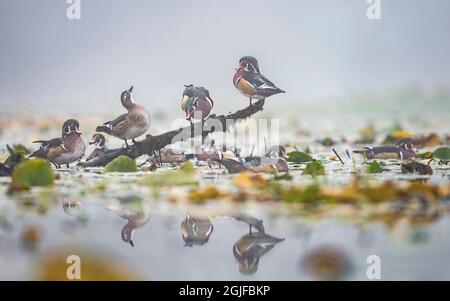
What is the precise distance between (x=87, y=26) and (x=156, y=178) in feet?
3.12

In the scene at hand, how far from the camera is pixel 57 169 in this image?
339 cm

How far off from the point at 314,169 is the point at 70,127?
1.28 m

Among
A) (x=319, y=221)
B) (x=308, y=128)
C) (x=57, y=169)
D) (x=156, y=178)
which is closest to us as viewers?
(x=319, y=221)

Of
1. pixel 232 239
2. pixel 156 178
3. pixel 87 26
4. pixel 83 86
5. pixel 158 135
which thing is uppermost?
pixel 87 26

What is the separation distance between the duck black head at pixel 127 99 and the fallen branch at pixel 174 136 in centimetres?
19

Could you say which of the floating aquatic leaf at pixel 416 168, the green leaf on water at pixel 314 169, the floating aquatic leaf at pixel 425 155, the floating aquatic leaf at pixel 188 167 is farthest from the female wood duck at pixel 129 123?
the floating aquatic leaf at pixel 425 155

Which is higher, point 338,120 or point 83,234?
point 338,120

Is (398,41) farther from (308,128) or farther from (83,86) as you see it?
(83,86)

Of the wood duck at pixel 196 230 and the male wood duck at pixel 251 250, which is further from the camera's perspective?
the wood duck at pixel 196 230

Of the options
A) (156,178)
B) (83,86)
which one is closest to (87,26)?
(83,86)

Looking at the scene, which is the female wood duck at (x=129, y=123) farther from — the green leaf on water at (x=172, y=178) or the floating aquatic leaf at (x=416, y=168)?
the floating aquatic leaf at (x=416, y=168)

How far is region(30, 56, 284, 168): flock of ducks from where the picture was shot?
3389 mm

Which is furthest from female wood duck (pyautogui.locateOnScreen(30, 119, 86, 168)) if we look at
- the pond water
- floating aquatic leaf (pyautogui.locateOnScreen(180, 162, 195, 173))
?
floating aquatic leaf (pyautogui.locateOnScreen(180, 162, 195, 173))

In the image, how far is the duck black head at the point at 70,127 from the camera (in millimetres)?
3404
